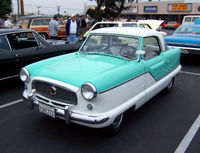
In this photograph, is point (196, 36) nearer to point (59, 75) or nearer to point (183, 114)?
point (183, 114)

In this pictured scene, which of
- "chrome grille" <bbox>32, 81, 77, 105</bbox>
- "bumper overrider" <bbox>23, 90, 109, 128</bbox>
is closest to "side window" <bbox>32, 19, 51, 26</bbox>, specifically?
"chrome grille" <bbox>32, 81, 77, 105</bbox>

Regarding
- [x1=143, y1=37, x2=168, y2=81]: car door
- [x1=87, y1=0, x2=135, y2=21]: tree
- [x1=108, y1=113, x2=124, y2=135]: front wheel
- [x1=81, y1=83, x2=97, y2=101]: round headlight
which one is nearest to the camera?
[x1=81, y1=83, x2=97, y2=101]: round headlight

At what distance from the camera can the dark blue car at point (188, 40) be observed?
7481 millimetres

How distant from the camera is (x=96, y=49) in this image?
4113mm

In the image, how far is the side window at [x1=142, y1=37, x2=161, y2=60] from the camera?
406cm

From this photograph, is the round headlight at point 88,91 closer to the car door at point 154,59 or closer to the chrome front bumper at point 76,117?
the chrome front bumper at point 76,117

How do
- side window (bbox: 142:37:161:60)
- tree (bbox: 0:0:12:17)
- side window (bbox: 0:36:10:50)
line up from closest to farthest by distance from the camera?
side window (bbox: 142:37:161:60) → side window (bbox: 0:36:10:50) → tree (bbox: 0:0:12:17)

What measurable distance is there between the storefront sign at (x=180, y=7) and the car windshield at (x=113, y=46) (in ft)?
141

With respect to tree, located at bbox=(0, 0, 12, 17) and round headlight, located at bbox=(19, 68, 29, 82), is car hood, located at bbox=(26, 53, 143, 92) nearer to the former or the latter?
round headlight, located at bbox=(19, 68, 29, 82)

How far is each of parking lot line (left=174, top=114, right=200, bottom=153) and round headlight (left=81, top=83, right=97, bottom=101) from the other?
1.42 meters

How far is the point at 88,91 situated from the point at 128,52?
143 centimetres

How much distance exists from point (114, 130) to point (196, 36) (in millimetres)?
6318

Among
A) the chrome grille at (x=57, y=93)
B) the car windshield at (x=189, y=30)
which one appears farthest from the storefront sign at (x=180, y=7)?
the chrome grille at (x=57, y=93)

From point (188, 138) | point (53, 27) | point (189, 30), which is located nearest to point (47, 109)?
point (188, 138)
